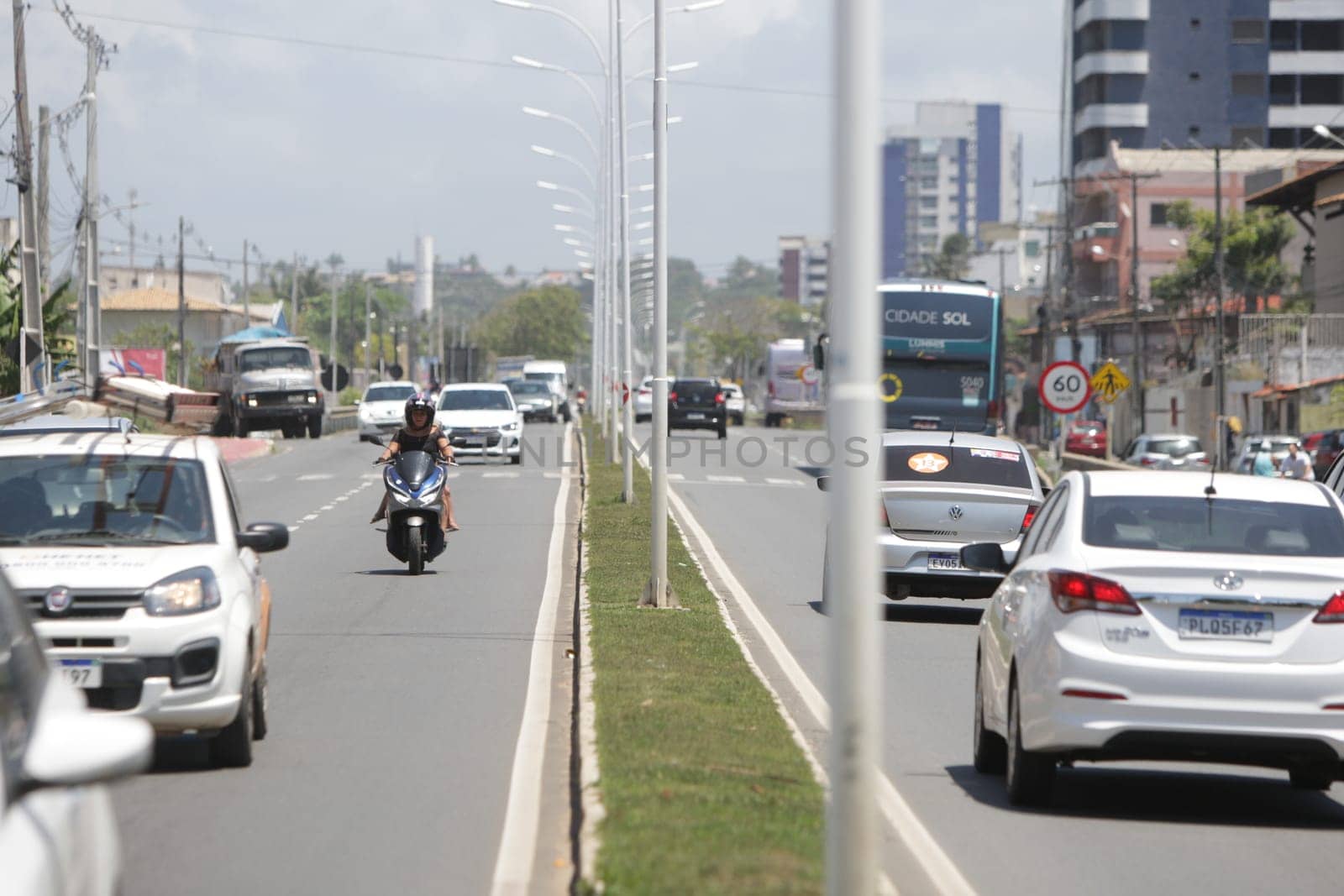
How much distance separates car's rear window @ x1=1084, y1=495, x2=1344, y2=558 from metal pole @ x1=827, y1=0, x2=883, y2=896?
12.5ft

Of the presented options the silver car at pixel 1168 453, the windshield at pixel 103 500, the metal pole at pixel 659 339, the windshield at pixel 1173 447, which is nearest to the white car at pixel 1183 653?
the windshield at pixel 103 500

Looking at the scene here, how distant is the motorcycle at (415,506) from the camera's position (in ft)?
63.9

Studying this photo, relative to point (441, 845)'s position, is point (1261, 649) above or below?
above

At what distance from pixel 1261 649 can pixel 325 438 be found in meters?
54.2

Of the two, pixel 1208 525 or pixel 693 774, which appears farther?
pixel 1208 525

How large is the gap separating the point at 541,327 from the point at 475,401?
145192mm

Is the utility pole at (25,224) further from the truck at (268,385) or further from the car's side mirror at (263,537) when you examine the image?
the car's side mirror at (263,537)

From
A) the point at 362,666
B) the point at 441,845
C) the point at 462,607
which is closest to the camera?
the point at 441,845

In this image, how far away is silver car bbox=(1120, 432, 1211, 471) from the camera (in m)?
50.1

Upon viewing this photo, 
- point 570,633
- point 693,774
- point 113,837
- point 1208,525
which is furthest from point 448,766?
point 570,633

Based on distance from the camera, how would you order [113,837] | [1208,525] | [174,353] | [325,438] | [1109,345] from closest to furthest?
[113,837] → [1208,525] → [325,438] → [1109,345] → [174,353]

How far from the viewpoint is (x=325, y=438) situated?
2414 inches

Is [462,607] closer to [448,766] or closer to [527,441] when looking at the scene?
[448,766]

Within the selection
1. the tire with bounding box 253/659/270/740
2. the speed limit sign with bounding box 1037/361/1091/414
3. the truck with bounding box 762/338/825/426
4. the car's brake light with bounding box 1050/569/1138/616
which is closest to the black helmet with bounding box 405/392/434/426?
the tire with bounding box 253/659/270/740
